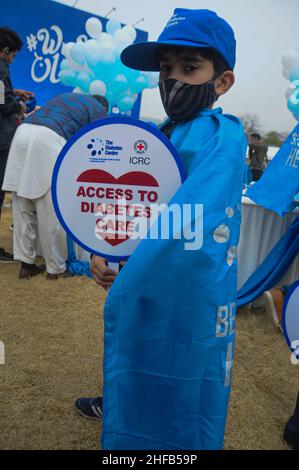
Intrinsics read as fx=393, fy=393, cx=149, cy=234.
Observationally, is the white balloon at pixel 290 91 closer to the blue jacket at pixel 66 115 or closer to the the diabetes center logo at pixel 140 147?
the blue jacket at pixel 66 115

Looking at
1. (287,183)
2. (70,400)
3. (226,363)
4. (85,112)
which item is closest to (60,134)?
(85,112)

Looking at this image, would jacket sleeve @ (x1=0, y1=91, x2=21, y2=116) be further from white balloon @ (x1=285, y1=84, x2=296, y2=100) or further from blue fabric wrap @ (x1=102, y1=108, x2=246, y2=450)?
blue fabric wrap @ (x1=102, y1=108, x2=246, y2=450)

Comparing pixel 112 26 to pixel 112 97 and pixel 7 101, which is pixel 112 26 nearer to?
pixel 112 97

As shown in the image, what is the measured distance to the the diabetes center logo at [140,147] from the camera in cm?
101

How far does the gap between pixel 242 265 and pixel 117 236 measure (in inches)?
82.7

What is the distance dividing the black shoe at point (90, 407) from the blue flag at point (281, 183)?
65.4 inches

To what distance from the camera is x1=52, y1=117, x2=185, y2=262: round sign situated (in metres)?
1.00

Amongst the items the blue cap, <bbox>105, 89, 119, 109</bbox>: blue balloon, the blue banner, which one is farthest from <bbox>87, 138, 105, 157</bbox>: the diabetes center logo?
the blue banner

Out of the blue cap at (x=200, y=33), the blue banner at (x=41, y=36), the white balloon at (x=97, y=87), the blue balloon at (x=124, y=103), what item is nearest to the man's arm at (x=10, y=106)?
the white balloon at (x=97, y=87)

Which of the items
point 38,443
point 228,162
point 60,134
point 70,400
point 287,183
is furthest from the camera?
point 60,134

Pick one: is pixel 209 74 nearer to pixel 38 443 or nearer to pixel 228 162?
pixel 228 162

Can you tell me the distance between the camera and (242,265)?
9.78 ft

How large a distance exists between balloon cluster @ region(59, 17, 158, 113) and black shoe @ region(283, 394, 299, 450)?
4735 millimetres
